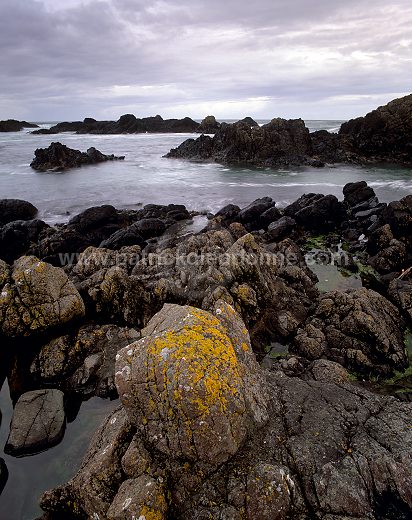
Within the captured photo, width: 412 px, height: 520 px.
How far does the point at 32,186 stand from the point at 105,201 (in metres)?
15.1

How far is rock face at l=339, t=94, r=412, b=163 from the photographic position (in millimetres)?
59188

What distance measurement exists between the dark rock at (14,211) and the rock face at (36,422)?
23814 mm

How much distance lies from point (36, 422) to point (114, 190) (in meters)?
37.6

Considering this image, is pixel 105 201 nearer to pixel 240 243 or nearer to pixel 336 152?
pixel 240 243

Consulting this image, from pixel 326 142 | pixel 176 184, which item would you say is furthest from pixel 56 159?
pixel 326 142

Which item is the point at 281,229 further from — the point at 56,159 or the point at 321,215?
the point at 56,159

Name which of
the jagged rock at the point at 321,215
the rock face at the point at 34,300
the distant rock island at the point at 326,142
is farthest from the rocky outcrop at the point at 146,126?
the rock face at the point at 34,300

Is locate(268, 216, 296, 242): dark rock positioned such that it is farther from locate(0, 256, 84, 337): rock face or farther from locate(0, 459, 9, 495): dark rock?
locate(0, 459, 9, 495): dark rock

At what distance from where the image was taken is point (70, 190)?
4356 cm

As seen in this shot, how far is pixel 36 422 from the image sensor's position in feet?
28.3

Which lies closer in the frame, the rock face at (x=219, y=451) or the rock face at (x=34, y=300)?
the rock face at (x=219, y=451)

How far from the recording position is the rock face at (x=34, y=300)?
1053cm

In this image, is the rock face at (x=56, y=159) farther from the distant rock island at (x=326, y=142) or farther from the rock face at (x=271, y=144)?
the rock face at (x=271, y=144)

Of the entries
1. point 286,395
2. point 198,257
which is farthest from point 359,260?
point 286,395
